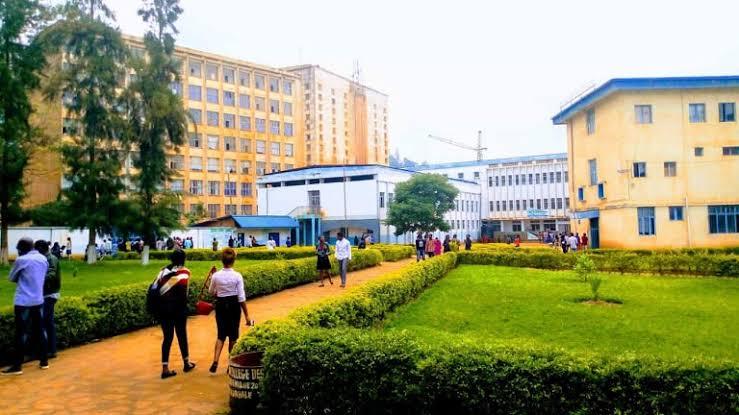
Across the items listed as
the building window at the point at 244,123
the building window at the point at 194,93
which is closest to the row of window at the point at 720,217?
the building window at the point at 244,123

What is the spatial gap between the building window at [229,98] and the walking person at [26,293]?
200 feet

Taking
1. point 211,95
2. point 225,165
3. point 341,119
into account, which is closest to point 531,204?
point 341,119

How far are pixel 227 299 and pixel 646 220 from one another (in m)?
26.2

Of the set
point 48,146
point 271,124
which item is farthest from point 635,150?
point 271,124

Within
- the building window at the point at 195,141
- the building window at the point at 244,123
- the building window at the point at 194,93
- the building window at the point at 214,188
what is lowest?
the building window at the point at 214,188

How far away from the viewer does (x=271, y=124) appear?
2768 inches

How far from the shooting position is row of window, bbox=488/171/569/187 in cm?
6662

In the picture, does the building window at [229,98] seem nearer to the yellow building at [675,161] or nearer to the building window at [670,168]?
the yellow building at [675,161]

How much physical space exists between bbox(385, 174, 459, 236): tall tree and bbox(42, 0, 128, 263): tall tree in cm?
2535

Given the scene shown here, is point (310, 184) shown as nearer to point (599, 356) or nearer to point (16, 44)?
point (16, 44)

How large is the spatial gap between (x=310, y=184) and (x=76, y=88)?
97.3 feet

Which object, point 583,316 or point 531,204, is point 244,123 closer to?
point 531,204

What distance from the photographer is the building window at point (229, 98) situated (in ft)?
215

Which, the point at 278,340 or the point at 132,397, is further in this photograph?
the point at 132,397
